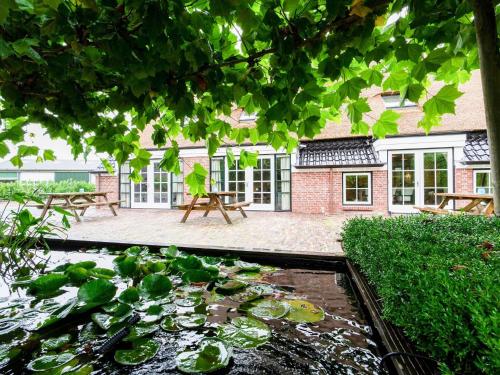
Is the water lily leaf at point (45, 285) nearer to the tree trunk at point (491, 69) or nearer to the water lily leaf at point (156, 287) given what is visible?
the water lily leaf at point (156, 287)

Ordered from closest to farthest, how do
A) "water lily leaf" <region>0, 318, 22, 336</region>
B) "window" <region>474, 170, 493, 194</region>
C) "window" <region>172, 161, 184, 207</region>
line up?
"water lily leaf" <region>0, 318, 22, 336</region>, "window" <region>474, 170, 493, 194</region>, "window" <region>172, 161, 184, 207</region>

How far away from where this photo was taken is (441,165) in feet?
31.3

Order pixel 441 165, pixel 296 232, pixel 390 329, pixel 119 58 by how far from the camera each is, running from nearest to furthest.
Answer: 1. pixel 119 58
2. pixel 390 329
3. pixel 296 232
4. pixel 441 165

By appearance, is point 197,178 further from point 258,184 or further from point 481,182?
point 481,182

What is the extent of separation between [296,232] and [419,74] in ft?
17.2

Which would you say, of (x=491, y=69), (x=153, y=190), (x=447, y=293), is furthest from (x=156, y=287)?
(x=153, y=190)

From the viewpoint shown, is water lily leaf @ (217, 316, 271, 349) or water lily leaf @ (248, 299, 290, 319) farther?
water lily leaf @ (248, 299, 290, 319)

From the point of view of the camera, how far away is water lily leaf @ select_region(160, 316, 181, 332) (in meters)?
1.94

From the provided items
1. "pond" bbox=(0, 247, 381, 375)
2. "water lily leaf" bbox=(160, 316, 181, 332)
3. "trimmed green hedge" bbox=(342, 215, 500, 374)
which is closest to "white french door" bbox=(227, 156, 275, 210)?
"pond" bbox=(0, 247, 381, 375)

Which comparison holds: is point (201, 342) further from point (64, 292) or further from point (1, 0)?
point (1, 0)

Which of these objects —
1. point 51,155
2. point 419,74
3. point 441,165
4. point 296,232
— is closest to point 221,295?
point 51,155

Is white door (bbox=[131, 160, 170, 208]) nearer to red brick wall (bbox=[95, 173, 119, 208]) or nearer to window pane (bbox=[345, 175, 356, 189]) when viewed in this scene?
red brick wall (bbox=[95, 173, 119, 208])

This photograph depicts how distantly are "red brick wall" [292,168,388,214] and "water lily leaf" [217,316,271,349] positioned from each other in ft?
29.0

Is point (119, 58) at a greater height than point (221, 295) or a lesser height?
greater
